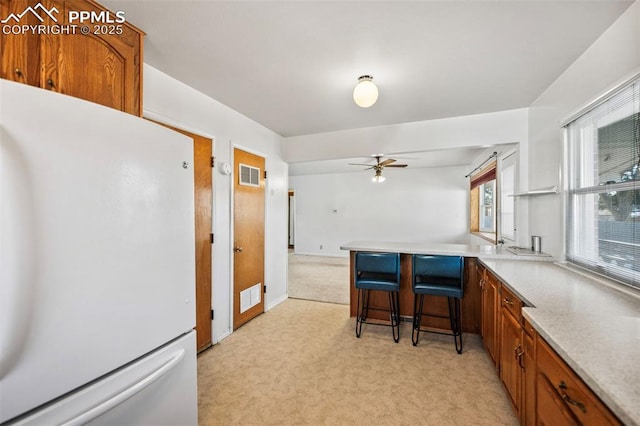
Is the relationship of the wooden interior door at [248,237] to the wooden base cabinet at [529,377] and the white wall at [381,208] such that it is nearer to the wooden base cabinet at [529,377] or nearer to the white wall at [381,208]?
the wooden base cabinet at [529,377]

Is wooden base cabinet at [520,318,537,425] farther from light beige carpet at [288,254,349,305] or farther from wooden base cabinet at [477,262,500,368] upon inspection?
light beige carpet at [288,254,349,305]

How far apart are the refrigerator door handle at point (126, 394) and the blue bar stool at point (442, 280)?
7.09 feet

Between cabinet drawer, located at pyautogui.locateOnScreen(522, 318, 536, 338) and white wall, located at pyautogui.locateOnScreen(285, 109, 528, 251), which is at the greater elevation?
white wall, located at pyautogui.locateOnScreen(285, 109, 528, 251)

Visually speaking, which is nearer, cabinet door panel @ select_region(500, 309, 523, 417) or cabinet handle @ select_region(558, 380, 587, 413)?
cabinet handle @ select_region(558, 380, 587, 413)

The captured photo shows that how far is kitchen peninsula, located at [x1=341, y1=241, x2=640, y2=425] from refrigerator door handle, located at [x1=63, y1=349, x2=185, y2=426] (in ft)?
5.04

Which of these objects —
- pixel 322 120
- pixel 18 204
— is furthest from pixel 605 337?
pixel 322 120

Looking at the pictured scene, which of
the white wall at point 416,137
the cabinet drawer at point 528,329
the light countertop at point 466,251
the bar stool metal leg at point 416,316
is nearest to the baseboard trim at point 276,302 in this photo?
the light countertop at point 466,251

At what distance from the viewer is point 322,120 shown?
3375 mm

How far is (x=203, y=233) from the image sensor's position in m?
2.65

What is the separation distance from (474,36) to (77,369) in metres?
2.59

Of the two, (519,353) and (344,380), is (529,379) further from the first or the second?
(344,380)

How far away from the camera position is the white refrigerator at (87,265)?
75cm

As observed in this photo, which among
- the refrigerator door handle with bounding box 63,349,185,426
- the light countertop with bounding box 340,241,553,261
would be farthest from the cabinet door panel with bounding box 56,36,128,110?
the light countertop with bounding box 340,241,553,261

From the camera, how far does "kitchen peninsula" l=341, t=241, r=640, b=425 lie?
2.72ft
